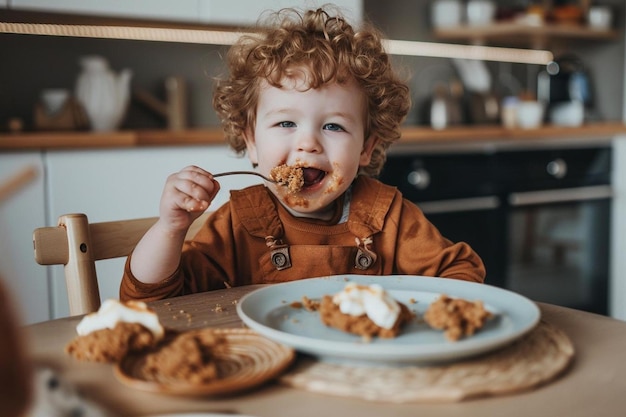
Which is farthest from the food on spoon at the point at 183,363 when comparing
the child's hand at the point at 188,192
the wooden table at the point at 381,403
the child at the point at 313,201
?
the child at the point at 313,201

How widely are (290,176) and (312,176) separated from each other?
0.05m

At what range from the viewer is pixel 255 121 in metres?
1.35

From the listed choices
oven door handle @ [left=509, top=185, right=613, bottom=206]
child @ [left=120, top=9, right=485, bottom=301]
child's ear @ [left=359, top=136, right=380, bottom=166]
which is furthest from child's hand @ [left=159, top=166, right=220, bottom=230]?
oven door handle @ [left=509, top=185, right=613, bottom=206]

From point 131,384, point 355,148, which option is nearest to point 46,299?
point 355,148

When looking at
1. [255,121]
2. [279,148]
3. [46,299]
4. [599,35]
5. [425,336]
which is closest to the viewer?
[425,336]

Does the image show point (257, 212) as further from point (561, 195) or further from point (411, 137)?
point (561, 195)

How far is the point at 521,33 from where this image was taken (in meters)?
3.53

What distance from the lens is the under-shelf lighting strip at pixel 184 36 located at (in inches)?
101

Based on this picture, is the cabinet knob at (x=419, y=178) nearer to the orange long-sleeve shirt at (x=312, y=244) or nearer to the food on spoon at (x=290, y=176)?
the orange long-sleeve shirt at (x=312, y=244)

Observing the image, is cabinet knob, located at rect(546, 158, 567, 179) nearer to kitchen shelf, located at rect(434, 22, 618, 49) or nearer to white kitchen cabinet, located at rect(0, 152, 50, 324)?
kitchen shelf, located at rect(434, 22, 618, 49)

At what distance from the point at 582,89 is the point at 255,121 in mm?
2939

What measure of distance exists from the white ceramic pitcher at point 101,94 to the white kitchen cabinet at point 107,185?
366 millimetres

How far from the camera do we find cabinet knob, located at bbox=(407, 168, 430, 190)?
2.75 metres

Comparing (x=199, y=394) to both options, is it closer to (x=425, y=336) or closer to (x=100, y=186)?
(x=425, y=336)
